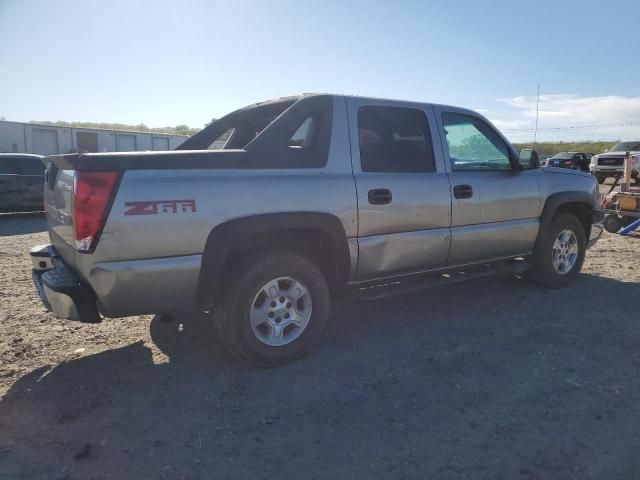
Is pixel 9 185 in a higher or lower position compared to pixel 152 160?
lower

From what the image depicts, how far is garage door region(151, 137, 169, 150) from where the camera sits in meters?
31.9

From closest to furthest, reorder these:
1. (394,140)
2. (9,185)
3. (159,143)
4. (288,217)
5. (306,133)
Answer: (288,217) → (306,133) → (394,140) → (9,185) → (159,143)

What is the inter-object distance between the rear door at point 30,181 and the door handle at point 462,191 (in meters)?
10.5

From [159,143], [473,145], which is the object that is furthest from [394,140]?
[159,143]

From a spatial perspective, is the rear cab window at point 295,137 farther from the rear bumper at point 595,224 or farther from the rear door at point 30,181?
the rear door at point 30,181

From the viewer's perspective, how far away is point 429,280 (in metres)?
4.35

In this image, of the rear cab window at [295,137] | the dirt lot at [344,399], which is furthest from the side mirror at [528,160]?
the rear cab window at [295,137]

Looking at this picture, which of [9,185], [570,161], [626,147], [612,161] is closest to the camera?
[9,185]

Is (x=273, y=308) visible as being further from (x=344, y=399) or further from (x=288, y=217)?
(x=344, y=399)

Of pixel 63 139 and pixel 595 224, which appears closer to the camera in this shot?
pixel 595 224

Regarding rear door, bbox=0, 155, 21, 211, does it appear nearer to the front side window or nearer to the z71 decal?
the z71 decal

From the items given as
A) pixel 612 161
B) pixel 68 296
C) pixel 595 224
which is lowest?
pixel 68 296

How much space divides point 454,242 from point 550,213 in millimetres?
1483

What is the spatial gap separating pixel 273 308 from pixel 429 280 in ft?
5.09
